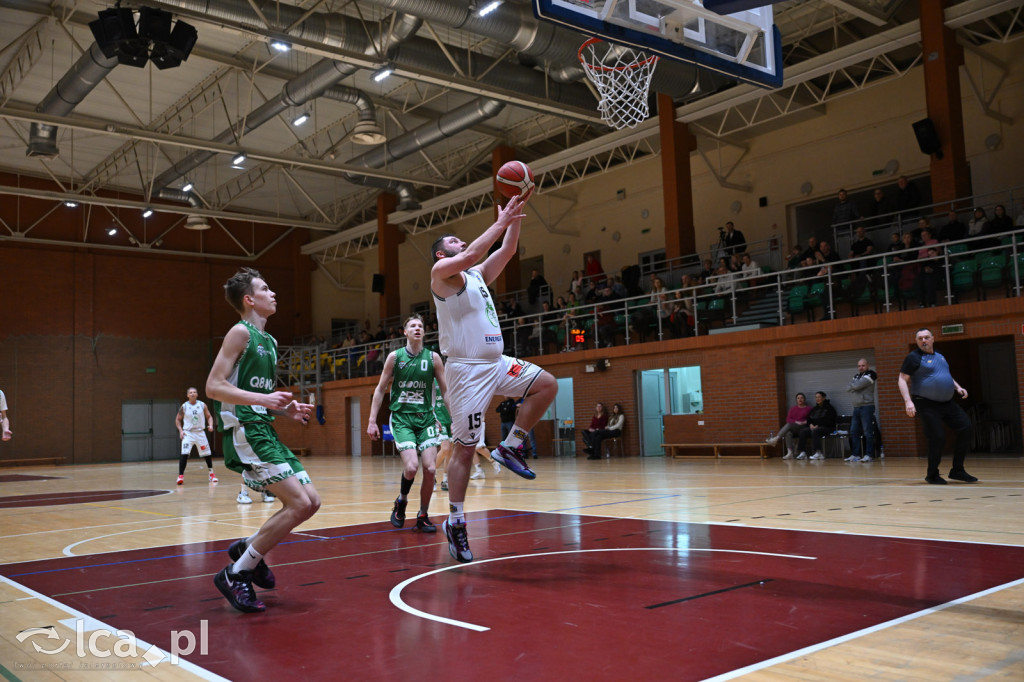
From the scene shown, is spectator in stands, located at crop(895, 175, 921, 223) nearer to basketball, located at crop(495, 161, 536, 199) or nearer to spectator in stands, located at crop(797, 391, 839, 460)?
spectator in stands, located at crop(797, 391, 839, 460)

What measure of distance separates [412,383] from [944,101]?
51.1 ft

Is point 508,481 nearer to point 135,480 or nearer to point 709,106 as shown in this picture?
point 135,480

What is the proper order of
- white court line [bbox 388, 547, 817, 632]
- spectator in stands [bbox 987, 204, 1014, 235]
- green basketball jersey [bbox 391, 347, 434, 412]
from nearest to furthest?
white court line [bbox 388, 547, 817, 632] → green basketball jersey [bbox 391, 347, 434, 412] → spectator in stands [bbox 987, 204, 1014, 235]

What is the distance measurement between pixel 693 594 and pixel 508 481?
1020cm

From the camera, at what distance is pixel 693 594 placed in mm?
4246

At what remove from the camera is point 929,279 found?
15.9 meters

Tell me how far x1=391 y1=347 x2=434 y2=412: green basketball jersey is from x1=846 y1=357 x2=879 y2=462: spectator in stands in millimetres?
10258

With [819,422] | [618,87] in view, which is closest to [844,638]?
[618,87]

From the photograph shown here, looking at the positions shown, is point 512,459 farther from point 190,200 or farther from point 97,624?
point 190,200

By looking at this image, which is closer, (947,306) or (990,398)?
(947,306)

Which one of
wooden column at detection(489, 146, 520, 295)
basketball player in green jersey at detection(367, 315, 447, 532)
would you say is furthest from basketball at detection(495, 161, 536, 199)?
wooden column at detection(489, 146, 520, 295)

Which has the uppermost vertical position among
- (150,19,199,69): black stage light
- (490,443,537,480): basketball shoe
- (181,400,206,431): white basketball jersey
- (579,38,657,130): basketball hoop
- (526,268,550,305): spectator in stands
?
(150,19,199,69): black stage light

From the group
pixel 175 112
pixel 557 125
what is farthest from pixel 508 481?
pixel 175 112

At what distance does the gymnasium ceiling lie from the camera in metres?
18.7
